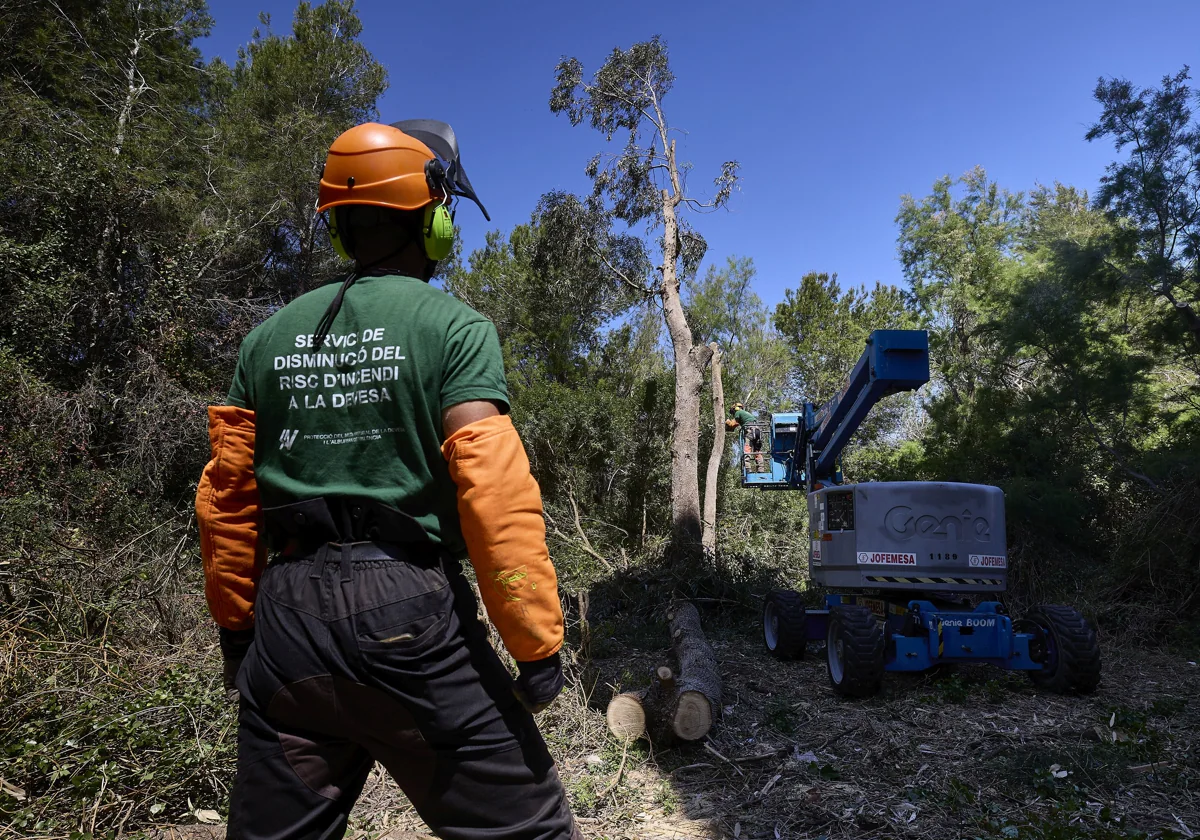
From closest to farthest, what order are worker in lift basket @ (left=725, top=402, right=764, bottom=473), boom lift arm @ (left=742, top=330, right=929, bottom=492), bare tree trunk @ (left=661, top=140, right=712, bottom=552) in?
boom lift arm @ (left=742, top=330, right=929, bottom=492) < worker in lift basket @ (left=725, top=402, right=764, bottom=473) < bare tree trunk @ (left=661, top=140, right=712, bottom=552)

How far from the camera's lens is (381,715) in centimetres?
160

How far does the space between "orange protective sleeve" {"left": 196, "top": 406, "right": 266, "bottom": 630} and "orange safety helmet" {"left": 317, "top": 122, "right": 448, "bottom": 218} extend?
0.57 metres

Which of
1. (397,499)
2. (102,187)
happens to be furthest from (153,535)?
(397,499)

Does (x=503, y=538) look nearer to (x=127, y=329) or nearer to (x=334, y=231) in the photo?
(x=334, y=231)

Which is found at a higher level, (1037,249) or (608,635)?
(1037,249)

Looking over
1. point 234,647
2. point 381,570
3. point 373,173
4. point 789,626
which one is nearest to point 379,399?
point 381,570

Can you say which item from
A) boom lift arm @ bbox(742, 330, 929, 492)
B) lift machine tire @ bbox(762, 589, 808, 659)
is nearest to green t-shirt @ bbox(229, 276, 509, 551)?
boom lift arm @ bbox(742, 330, 929, 492)

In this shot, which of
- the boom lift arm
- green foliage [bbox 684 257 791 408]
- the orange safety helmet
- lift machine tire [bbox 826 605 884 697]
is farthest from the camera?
green foliage [bbox 684 257 791 408]

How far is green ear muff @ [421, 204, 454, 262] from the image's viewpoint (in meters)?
2.01

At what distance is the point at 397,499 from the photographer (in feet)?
5.55

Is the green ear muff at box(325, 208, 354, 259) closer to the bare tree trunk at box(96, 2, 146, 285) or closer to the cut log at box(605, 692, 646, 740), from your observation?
the cut log at box(605, 692, 646, 740)

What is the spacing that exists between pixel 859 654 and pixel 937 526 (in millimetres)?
1464

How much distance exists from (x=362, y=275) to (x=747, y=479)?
10.2m

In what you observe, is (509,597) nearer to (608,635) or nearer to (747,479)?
(608,635)
